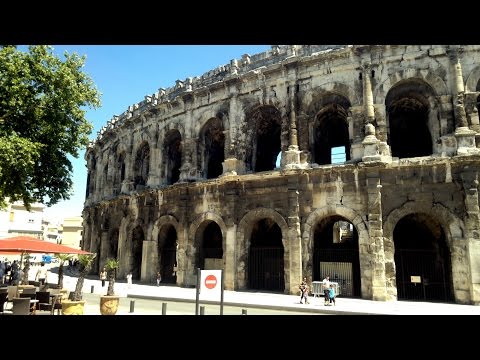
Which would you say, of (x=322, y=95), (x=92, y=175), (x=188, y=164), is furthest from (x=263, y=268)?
(x=92, y=175)

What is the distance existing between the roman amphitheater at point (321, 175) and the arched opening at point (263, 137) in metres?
0.06

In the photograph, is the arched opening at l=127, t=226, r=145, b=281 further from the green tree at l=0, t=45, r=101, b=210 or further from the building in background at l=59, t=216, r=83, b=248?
the building in background at l=59, t=216, r=83, b=248

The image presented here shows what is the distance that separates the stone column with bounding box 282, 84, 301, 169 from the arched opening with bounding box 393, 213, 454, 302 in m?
5.16

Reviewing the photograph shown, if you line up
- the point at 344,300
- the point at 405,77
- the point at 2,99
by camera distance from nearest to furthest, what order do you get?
the point at 2,99 < the point at 344,300 < the point at 405,77

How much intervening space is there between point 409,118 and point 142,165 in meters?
15.4

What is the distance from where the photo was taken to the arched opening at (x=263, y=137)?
17.1 m

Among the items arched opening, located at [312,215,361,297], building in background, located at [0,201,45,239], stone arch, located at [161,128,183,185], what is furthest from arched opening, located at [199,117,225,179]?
building in background, located at [0,201,45,239]

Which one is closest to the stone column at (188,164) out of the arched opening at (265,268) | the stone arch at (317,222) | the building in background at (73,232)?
the arched opening at (265,268)

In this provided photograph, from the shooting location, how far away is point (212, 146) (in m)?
19.8

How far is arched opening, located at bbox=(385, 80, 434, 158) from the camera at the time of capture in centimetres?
1425

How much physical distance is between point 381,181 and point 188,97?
35.5ft
